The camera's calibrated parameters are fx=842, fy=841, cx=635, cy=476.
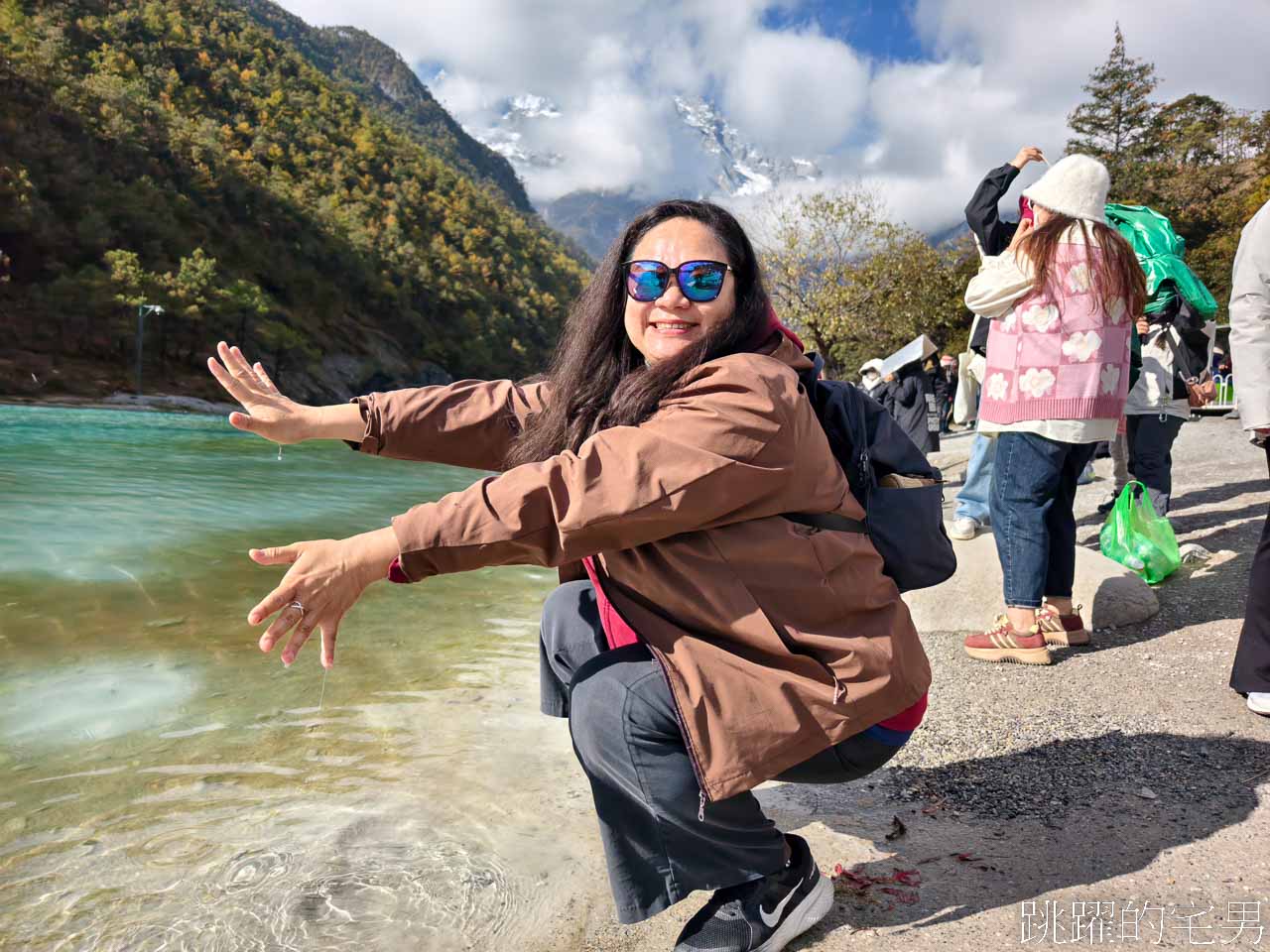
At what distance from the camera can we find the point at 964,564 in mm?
4270

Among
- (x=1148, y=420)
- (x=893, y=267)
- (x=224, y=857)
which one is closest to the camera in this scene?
(x=224, y=857)

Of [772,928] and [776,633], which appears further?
[772,928]

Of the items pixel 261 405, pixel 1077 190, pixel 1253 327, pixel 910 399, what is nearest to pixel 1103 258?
pixel 1077 190

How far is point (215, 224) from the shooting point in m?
57.9

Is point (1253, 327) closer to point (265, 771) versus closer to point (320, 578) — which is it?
point (320, 578)

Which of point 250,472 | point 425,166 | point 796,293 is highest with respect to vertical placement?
point 425,166

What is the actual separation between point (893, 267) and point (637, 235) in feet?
119

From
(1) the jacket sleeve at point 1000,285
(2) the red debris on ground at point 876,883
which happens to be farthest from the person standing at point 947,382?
(2) the red debris on ground at point 876,883

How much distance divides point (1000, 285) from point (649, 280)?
6.68 ft

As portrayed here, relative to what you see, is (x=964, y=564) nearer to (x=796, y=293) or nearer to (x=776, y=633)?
(x=776, y=633)

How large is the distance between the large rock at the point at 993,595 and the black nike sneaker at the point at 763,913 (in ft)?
8.06

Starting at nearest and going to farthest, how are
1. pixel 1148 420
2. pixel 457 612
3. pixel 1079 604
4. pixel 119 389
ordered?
pixel 1079 604, pixel 457 612, pixel 1148 420, pixel 119 389

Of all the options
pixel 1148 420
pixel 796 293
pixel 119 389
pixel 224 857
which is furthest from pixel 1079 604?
pixel 119 389

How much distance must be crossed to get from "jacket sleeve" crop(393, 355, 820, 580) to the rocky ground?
0.95 metres
